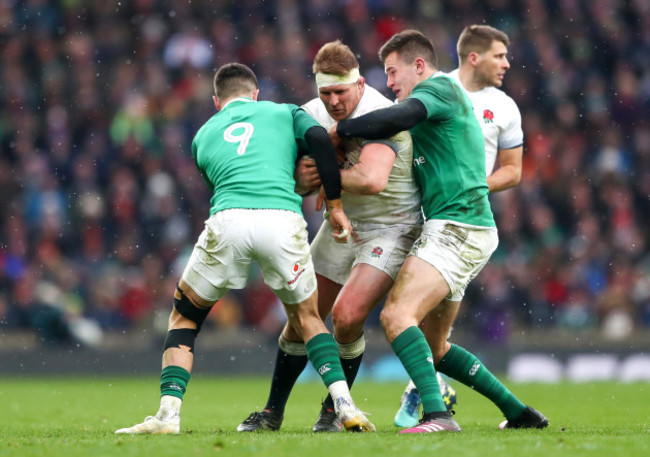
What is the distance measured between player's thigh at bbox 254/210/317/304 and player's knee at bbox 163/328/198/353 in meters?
0.61

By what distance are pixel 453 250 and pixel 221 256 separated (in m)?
1.43

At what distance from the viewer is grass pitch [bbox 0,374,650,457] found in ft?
17.4

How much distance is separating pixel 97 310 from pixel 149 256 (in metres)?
1.22

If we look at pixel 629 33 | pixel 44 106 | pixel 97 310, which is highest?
pixel 629 33

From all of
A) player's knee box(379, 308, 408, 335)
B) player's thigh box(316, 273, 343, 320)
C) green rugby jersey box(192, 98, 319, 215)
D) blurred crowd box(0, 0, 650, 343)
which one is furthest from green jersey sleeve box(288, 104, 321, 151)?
blurred crowd box(0, 0, 650, 343)

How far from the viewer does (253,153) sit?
6398mm

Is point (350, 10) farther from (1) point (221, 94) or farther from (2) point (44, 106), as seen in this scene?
(1) point (221, 94)

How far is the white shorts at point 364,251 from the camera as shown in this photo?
22.1 ft

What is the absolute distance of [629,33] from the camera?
19.8 metres

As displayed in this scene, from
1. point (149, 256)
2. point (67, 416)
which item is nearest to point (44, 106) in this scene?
point (149, 256)

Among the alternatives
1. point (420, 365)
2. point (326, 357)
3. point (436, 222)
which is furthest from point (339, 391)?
point (436, 222)

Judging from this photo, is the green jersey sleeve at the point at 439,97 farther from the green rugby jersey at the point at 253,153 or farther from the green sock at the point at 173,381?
the green sock at the point at 173,381

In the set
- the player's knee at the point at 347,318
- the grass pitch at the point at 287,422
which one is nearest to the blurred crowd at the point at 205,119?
the grass pitch at the point at 287,422

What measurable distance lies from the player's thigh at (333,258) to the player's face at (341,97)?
0.82 m
